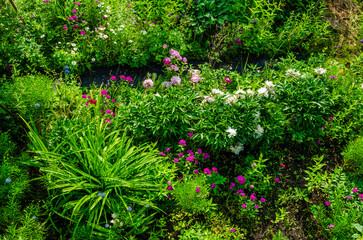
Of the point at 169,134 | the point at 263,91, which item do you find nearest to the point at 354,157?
the point at 263,91

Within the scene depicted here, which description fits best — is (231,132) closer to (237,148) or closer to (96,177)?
(237,148)

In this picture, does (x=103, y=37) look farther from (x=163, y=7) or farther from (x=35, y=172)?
(x=35, y=172)

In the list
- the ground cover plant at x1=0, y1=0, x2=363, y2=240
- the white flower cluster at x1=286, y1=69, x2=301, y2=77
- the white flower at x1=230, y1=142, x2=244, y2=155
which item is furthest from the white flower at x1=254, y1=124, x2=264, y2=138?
the white flower cluster at x1=286, y1=69, x2=301, y2=77

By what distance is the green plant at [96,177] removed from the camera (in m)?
2.45

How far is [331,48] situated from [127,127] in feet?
13.8

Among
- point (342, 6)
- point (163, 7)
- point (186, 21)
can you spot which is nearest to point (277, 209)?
point (186, 21)

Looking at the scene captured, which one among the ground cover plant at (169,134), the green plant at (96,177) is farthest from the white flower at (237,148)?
the green plant at (96,177)

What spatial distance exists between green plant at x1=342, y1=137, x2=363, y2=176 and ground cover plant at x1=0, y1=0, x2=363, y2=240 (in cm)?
2

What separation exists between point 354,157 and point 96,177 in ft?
10.2

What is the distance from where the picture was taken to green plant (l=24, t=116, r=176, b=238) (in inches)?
96.3

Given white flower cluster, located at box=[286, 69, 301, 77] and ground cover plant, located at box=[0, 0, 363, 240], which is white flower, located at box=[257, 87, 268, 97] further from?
white flower cluster, located at box=[286, 69, 301, 77]

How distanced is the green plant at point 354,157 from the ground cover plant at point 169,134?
24 millimetres

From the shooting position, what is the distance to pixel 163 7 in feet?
14.9

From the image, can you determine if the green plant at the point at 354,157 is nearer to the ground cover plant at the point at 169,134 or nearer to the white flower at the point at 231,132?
the ground cover plant at the point at 169,134
